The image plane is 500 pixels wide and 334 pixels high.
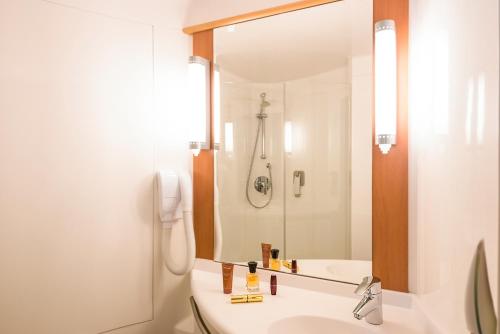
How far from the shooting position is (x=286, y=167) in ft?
5.58

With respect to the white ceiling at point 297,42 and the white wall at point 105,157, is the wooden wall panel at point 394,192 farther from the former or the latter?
the white wall at point 105,157

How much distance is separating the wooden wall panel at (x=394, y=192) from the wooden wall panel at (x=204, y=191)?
2.75 feet

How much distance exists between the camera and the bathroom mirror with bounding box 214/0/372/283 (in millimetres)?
1493

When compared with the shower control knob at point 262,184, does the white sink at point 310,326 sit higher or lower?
lower

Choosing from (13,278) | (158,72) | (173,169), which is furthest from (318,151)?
(13,278)

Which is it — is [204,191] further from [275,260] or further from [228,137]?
[275,260]

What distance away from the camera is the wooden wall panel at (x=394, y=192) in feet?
4.48

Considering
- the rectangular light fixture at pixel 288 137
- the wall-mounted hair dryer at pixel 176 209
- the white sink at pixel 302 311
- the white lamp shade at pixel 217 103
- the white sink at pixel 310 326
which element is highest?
the white lamp shade at pixel 217 103

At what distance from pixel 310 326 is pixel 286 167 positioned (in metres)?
0.66

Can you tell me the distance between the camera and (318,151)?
1599 millimetres

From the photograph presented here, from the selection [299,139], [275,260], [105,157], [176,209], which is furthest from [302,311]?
[105,157]

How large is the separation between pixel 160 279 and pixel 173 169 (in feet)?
1.77

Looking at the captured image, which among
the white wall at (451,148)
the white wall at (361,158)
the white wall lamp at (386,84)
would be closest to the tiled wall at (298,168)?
the white wall at (361,158)

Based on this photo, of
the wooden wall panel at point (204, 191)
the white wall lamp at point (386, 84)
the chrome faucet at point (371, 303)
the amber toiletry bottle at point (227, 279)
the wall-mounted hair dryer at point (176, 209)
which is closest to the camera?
the chrome faucet at point (371, 303)
